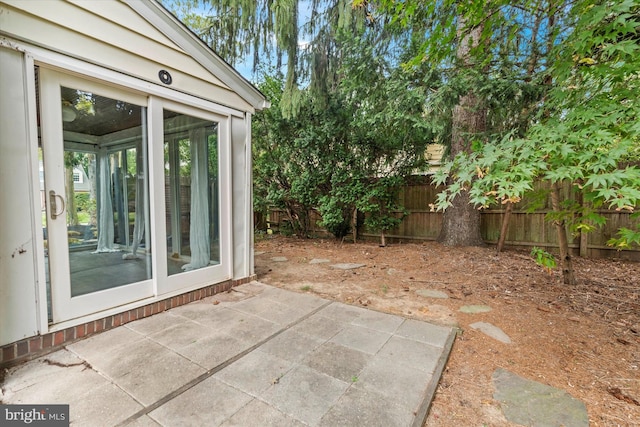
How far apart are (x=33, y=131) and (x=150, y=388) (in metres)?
1.84

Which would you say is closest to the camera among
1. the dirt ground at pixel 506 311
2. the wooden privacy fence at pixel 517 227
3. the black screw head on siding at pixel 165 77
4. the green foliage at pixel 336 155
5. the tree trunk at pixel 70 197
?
the dirt ground at pixel 506 311

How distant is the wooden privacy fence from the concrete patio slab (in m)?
2.22

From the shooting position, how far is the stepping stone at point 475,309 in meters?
2.80

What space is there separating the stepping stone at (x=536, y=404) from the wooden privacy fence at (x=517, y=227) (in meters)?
2.30

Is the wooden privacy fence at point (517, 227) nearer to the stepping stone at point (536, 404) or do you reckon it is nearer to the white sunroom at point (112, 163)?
the stepping stone at point (536, 404)

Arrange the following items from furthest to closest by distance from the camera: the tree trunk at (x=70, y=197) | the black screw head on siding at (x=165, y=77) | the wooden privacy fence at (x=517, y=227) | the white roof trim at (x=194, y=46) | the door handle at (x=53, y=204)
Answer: the wooden privacy fence at (x=517, y=227)
the black screw head on siding at (x=165, y=77)
the white roof trim at (x=194, y=46)
the tree trunk at (x=70, y=197)
the door handle at (x=53, y=204)

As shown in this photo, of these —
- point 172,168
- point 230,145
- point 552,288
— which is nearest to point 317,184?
point 230,145

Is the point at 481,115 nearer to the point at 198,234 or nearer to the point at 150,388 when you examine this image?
the point at 198,234

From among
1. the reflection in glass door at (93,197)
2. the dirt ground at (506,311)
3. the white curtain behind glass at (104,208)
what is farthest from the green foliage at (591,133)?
the white curtain behind glass at (104,208)

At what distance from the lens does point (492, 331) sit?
2404mm

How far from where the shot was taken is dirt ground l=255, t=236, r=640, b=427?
1.64m

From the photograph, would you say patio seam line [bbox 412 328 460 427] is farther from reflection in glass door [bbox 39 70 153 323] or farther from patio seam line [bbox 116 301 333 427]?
reflection in glass door [bbox 39 70 153 323]

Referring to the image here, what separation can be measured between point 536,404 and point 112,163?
4110 millimetres

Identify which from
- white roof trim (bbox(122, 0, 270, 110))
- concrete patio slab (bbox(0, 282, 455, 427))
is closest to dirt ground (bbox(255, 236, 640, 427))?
concrete patio slab (bbox(0, 282, 455, 427))
